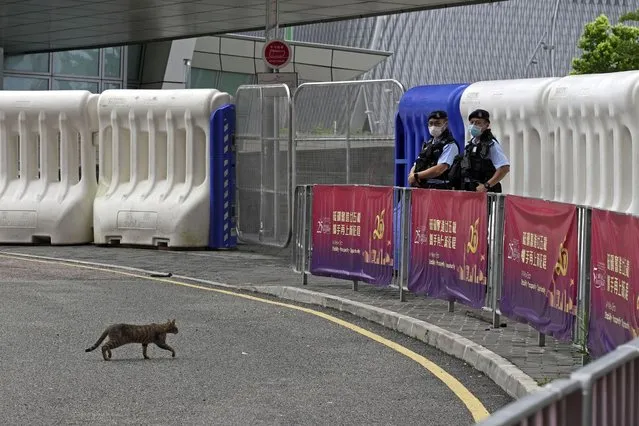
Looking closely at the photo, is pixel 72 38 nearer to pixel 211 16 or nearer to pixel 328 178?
pixel 211 16

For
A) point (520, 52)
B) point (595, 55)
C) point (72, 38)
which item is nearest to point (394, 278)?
point (72, 38)

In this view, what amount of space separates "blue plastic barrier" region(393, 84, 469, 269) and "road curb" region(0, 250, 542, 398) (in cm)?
274

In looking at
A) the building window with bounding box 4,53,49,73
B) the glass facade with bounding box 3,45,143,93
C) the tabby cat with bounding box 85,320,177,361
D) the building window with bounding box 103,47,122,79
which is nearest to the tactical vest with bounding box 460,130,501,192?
the tabby cat with bounding box 85,320,177,361

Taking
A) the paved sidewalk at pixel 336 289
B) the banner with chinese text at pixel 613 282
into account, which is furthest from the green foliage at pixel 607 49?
the banner with chinese text at pixel 613 282

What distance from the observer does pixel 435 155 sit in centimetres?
1384

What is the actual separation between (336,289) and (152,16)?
2139cm

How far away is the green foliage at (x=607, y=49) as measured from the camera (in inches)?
2562

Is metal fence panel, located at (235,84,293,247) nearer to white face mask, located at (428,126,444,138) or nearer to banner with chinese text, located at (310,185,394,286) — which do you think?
banner with chinese text, located at (310,185,394,286)

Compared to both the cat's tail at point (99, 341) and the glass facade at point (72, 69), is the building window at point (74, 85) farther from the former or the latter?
the cat's tail at point (99, 341)

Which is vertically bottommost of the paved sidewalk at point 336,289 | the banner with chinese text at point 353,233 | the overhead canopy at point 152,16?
the paved sidewalk at point 336,289

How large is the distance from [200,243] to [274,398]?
38.5 feet

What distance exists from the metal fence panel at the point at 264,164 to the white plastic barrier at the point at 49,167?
2.33 meters

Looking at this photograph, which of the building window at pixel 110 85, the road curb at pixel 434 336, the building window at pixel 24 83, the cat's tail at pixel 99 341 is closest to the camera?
the road curb at pixel 434 336

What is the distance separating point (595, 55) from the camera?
65.4 m
